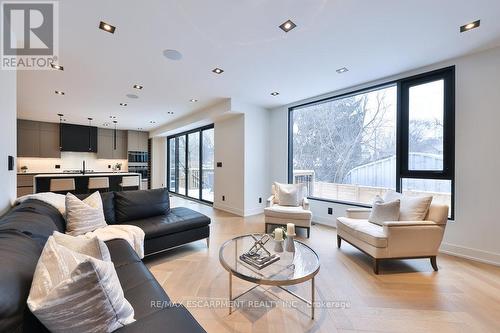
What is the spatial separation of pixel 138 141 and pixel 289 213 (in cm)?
749

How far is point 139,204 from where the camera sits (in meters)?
2.86

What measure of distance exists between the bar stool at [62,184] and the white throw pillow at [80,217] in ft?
10.2

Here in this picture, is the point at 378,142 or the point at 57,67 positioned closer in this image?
the point at 57,67

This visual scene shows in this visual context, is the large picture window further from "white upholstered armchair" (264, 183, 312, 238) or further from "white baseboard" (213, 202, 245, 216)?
"white baseboard" (213, 202, 245, 216)

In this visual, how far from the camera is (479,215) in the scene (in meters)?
2.69

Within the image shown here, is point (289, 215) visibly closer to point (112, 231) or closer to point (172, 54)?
point (112, 231)

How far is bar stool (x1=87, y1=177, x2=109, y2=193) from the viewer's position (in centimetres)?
503

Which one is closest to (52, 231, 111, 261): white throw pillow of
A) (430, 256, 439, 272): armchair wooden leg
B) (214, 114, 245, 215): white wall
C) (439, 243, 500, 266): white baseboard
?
A: (430, 256, 439, 272): armchair wooden leg

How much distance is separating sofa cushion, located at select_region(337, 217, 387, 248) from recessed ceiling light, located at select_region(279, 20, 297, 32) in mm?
2435

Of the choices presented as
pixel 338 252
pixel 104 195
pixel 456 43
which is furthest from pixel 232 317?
pixel 456 43

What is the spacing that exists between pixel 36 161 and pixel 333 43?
30.1 ft

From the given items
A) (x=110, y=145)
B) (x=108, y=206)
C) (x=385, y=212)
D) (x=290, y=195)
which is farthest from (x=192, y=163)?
(x=385, y=212)

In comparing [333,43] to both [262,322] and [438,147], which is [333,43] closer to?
[438,147]

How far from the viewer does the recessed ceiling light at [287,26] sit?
212 centimetres
